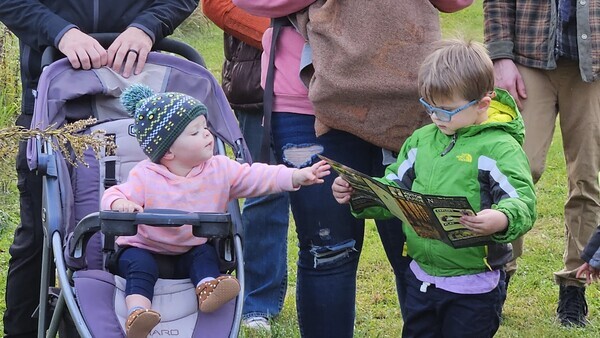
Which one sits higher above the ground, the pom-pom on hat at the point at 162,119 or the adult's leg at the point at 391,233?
the pom-pom on hat at the point at 162,119

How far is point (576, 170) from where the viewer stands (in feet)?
17.3

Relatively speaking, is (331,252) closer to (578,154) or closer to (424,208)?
(424,208)

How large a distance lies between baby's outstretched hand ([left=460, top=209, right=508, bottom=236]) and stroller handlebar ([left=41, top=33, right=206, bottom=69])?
59.3 inches

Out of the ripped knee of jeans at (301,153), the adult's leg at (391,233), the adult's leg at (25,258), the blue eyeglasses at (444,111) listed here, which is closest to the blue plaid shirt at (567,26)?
the adult's leg at (391,233)

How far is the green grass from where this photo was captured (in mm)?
5270

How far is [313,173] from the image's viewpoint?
3.75m

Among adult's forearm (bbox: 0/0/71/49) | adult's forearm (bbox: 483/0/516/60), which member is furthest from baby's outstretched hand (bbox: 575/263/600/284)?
adult's forearm (bbox: 0/0/71/49)

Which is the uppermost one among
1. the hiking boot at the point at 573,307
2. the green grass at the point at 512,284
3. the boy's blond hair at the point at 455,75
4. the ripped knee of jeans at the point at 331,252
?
the boy's blond hair at the point at 455,75

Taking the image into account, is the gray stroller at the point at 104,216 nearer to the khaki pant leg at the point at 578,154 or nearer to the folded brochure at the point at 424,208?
the folded brochure at the point at 424,208

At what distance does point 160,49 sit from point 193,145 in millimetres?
862

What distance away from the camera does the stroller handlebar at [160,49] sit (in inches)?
167

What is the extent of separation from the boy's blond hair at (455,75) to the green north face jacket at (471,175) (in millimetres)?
129

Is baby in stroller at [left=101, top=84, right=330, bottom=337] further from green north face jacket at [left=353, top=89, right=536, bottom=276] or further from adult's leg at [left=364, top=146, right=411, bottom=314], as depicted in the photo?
adult's leg at [left=364, top=146, right=411, bottom=314]

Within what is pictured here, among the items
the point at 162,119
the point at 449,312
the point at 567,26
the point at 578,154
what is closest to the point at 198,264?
the point at 162,119
